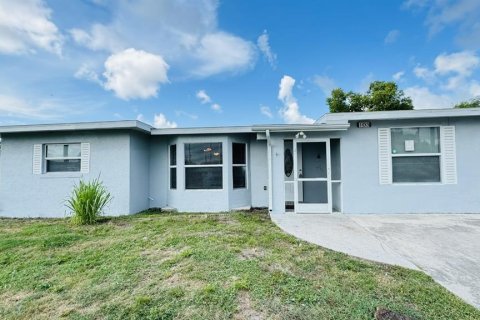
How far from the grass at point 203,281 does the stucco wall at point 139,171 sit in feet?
10.5

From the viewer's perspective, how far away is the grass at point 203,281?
8.59 feet

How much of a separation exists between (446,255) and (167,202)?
783 cm

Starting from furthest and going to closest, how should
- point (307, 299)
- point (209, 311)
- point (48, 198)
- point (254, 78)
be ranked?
point (254, 78), point (48, 198), point (307, 299), point (209, 311)

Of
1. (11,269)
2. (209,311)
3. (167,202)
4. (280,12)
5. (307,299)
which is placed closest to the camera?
(209,311)

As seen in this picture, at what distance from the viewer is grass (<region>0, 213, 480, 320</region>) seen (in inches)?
103

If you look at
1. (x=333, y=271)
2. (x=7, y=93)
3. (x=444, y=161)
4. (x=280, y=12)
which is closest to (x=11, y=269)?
(x=333, y=271)

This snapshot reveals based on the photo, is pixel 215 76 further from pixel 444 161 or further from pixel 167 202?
pixel 444 161

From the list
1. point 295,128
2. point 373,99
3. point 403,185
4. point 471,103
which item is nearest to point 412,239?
point 403,185

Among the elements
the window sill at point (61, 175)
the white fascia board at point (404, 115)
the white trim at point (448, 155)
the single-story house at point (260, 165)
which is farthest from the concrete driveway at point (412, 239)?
the window sill at point (61, 175)

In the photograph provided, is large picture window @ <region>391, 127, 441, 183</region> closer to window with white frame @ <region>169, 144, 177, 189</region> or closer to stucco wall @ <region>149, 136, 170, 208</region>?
window with white frame @ <region>169, 144, 177, 189</region>

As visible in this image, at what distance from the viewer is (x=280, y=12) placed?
10.8 meters

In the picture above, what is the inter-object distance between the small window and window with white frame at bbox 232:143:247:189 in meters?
5.20

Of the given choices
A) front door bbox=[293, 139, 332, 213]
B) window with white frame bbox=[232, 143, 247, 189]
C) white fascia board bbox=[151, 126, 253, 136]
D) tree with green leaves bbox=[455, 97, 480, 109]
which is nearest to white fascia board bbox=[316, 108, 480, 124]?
front door bbox=[293, 139, 332, 213]

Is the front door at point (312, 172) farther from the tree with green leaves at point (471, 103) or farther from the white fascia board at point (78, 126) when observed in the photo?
the tree with green leaves at point (471, 103)
